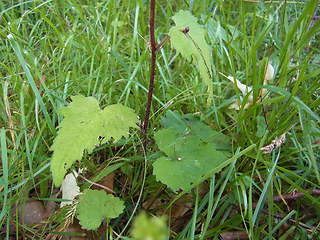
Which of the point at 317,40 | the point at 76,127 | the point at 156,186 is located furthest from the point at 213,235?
the point at 317,40

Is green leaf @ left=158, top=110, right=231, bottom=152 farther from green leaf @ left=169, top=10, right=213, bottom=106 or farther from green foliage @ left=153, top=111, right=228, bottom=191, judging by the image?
green leaf @ left=169, top=10, right=213, bottom=106

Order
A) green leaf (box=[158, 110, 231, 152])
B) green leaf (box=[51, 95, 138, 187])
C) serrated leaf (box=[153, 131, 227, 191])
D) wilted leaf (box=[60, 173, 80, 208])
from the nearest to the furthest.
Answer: green leaf (box=[51, 95, 138, 187])
serrated leaf (box=[153, 131, 227, 191])
wilted leaf (box=[60, 173, 80, 208])
green leaf (box=[158, 110, 231, 152])

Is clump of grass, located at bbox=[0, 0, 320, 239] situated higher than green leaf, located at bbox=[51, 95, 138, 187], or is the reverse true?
green leaf, located at bbox=[51, 95, 138, 187]

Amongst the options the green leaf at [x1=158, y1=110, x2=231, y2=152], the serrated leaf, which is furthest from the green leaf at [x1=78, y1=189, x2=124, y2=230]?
the green leaf at [x1=158, y1=110, x2=231, y2=152]

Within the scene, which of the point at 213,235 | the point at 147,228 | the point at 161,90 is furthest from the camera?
the point at 161,90

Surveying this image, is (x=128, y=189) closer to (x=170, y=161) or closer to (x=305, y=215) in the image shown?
(x=170, y=161)

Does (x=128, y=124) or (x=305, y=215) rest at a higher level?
(x=128, y=124)
